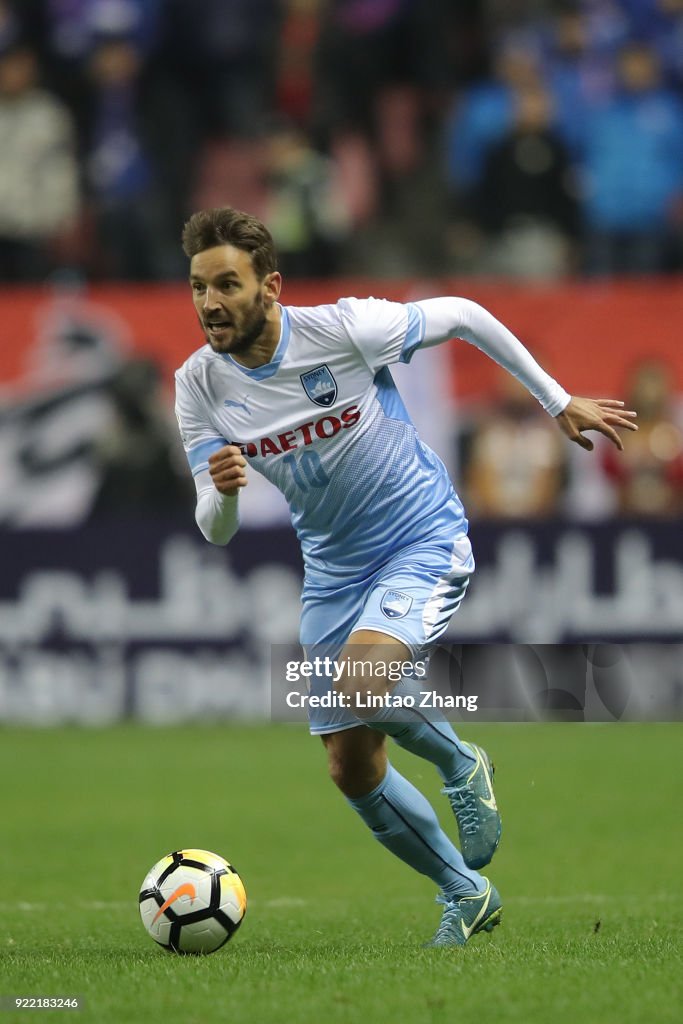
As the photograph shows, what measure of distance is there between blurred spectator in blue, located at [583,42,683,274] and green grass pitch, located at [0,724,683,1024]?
4.40m

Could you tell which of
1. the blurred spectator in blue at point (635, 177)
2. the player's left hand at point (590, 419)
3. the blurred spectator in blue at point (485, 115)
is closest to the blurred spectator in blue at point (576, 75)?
the blurred spectator in blue at point (485, 115)

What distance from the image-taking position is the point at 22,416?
46.4ft

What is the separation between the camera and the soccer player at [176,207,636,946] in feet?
19.7

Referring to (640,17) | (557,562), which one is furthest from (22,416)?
(640,17)

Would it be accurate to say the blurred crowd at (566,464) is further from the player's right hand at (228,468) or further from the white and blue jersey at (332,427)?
the player's right hand at (228,468)

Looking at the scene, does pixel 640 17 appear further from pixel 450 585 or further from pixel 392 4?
pixel 450 585

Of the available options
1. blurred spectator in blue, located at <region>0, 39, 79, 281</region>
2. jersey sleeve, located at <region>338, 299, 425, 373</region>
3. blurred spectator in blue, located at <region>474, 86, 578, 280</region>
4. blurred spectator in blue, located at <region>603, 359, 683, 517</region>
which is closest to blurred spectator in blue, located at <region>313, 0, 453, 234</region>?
blurred spectator in blue, located at <region>474, 86, 578, 280</region>

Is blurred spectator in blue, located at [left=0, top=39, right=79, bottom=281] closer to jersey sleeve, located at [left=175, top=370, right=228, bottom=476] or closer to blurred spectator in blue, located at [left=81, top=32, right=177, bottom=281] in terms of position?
blurred spectator in blue, located at [left=81, top=32, right=177, bottom=281]

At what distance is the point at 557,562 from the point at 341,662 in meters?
7.38

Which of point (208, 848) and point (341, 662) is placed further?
point (208, 848)

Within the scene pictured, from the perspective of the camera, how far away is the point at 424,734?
5.99 m

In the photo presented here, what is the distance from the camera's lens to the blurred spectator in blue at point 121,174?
15.2 meters

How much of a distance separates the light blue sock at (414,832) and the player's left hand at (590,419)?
1.42 meters

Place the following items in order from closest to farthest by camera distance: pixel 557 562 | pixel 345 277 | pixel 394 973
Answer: pixel 394 973 < pixel 557 562 < pixel 345 277
